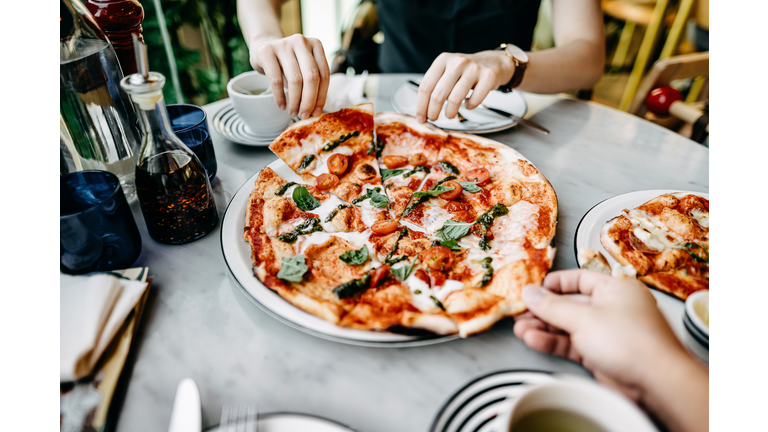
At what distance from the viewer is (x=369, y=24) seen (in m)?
3.35

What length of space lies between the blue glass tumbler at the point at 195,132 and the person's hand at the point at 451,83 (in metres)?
0.91

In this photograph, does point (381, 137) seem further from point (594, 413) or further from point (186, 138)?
point (594, 413)

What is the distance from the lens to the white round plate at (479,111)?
6.67ft

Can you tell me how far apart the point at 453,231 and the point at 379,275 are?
14.0 inches

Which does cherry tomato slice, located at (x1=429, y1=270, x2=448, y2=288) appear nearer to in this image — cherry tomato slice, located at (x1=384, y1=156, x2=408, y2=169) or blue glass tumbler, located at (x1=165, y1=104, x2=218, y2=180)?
cherry tomato slice, located at (x1=384, y1=156, x2=408, y2=169)

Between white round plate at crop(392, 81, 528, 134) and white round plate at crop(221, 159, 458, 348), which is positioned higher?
white round plate at crop(392, 81, 528, 134)

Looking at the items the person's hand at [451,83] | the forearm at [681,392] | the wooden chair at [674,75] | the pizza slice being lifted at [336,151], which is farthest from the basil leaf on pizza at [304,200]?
the wooden chair at [674,75]

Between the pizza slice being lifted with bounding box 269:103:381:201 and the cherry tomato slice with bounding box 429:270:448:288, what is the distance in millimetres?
535

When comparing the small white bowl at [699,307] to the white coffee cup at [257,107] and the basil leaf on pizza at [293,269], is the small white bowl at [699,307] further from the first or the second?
the white coffee cup at [257,107]

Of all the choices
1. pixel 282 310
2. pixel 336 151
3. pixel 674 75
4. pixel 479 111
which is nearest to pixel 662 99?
pixel 674 75

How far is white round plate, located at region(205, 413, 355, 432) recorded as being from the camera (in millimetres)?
763

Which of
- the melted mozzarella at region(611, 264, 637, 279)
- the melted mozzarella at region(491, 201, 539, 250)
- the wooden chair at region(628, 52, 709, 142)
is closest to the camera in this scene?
the melted mozzarella at region(611, 264, 637, 279)

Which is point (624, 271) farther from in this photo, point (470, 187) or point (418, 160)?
point (418, 160)

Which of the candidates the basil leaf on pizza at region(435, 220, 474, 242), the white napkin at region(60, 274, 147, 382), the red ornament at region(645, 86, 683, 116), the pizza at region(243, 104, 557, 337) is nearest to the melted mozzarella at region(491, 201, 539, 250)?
the pizza at region(243, 104, 557, 337)
